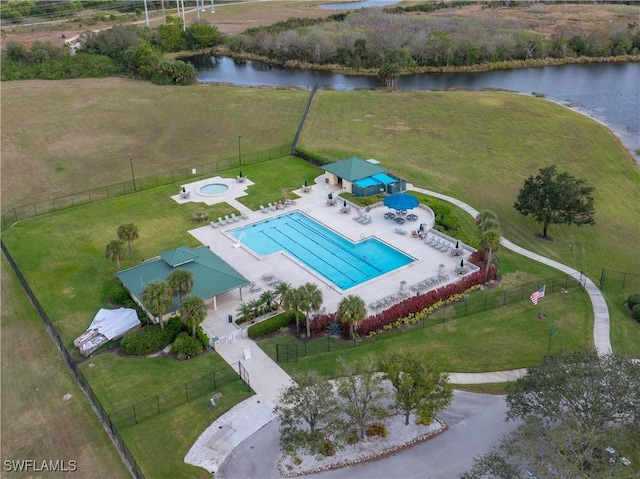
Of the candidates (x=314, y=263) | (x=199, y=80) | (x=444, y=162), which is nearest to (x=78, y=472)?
(x=314, y=263)

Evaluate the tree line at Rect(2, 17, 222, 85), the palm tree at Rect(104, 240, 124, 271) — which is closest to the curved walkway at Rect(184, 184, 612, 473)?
the palm tree at Rect(104, 240, 124, 271)

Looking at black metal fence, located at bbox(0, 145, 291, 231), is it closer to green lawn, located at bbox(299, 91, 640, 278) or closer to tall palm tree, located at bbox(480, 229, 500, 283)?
green lawn, located at bbox(299, 91, 640, 278)

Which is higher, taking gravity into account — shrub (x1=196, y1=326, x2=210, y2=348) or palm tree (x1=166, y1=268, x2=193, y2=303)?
palm tree (x1=166, y1=268, x2=193, y2=303)

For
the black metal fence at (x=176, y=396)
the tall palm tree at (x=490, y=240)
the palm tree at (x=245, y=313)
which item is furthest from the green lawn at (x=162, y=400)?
the tall palm tree at (x=490, y=240)

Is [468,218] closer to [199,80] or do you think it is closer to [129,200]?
[129,200]

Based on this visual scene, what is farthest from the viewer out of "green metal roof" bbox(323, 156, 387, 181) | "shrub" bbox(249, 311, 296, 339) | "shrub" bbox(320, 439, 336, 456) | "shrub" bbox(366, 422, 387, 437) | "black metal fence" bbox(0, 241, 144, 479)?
"green metal roof" bbox(323, 156, 387, 181)

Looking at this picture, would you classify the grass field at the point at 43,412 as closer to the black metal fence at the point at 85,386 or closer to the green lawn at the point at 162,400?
the black metal fence at the point at 85,386
